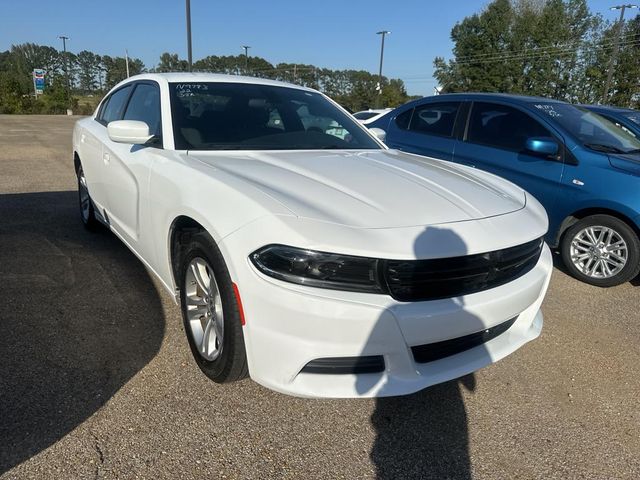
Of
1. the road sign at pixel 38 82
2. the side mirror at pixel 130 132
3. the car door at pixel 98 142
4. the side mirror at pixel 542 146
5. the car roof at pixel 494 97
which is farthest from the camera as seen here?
the road sign at pixel 38 82

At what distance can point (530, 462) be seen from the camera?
2.15 meters

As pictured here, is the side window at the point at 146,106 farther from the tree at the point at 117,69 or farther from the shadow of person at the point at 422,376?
the tree at the point at 117,69

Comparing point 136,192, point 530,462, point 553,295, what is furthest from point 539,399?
point 136,192

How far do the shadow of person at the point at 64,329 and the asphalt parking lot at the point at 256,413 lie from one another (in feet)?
0.03

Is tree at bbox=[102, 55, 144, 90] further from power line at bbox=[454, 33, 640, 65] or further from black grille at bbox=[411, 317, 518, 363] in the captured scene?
black grille at bbox=[411, 317, 518, 363]

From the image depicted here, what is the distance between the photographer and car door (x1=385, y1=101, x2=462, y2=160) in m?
5.69

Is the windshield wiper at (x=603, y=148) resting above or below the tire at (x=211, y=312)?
above

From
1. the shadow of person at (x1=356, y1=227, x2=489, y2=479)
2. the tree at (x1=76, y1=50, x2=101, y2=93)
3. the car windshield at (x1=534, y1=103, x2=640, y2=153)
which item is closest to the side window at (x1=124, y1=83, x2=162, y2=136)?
the shadow of person at (x1=356, y1=227, x2=489, y2=479)

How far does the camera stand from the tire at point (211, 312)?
218cm

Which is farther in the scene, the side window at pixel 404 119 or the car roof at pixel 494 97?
the side window at pixel 404 119

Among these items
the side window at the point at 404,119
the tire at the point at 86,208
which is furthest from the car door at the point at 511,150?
the tire at the point at 86,208

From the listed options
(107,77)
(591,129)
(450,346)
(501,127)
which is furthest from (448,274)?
(107,77)

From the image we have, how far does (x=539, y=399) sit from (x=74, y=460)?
224 cm

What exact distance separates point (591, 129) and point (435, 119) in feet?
5.52
